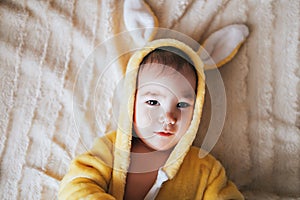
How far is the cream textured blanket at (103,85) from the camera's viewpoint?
3.85 ft

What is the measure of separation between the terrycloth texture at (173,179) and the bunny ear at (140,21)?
0.30 metres

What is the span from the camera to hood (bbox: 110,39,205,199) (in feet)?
3.42

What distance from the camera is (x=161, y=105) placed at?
101cm

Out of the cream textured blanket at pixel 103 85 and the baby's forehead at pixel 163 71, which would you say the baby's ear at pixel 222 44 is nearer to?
the cream textured blanket at pixel 103 85

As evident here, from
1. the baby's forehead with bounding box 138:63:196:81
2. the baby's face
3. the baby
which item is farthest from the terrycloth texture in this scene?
the baby's forehead with bounding box 138:63:196:81

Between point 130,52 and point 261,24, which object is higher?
point 261,24

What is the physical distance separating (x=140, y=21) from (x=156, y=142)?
0.38 meters

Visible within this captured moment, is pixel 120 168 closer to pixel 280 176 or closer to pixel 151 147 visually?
pixel 151 147

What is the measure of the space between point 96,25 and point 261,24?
514mm

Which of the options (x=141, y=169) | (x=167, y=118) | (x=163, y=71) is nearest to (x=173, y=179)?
(x=141, y=169)

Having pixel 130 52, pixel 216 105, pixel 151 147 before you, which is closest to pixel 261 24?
pixel 216 105

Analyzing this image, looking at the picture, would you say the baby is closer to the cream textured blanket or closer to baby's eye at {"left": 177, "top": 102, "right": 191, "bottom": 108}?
baby's eye at {"left": 177, "top": 102, "right": 191, "bottom": 108}

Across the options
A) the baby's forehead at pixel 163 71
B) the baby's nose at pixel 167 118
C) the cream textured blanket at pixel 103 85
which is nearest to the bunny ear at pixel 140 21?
the cream textured blanket at pixel 103 85

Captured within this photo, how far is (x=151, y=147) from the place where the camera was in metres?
1.06
